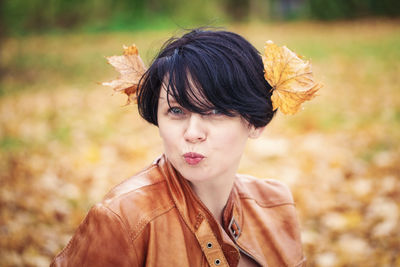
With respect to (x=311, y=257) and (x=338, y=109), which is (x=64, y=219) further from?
(x=338, y=109)

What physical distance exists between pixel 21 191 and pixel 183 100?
3.04 meters

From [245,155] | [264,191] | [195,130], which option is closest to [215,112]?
[195,130]

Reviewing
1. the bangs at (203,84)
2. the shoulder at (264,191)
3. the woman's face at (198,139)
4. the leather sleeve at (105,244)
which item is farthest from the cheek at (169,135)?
the shoulder at (264,191)

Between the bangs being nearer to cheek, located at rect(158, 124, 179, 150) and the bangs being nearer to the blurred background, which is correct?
cheek, located at rect(158, 124, 179, 150)

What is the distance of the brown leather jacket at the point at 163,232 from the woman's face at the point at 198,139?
11 centimetres

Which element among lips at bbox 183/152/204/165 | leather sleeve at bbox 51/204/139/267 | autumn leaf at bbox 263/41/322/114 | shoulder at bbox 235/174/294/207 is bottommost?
shoulder at bbox 235/174/294/207

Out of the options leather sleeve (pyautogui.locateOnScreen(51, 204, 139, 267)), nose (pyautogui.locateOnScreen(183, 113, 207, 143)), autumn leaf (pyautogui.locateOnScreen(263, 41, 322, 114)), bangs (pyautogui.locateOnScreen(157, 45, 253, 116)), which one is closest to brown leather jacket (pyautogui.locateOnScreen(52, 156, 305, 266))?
leather sleeve (pyautogui.locateOnScreen(51, 204, 139, 267))

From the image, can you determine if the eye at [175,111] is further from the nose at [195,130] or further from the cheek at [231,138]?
the cheek at [231,138]

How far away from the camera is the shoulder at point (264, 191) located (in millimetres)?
1895

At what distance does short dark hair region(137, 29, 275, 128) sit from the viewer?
4.86 feet

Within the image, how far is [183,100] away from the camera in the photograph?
147 cm

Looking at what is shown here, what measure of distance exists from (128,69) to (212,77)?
465 mm

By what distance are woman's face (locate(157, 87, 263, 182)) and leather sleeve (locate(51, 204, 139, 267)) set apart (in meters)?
0.32

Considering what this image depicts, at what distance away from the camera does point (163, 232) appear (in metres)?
1.48
